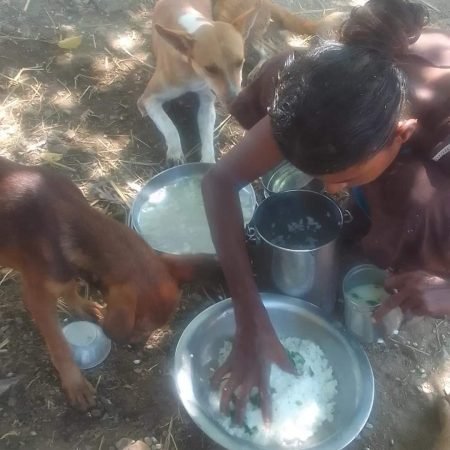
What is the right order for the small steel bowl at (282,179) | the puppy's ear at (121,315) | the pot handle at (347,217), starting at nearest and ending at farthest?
the puppy's ear at (121,315) < the pot handle at (347,217) < the small steel bowl at (282,179)

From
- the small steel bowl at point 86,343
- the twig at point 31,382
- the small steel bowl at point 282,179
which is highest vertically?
the small steel bowl at point 282,179

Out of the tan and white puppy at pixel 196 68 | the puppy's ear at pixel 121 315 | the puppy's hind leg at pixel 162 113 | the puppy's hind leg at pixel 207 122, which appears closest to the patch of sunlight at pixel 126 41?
the tan and white puppy at pixel 196 68

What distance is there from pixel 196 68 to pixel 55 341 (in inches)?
73.5

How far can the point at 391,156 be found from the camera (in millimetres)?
1874

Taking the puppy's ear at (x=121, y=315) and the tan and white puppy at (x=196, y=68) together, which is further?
the tan and white puppy at (x=196, y=68)

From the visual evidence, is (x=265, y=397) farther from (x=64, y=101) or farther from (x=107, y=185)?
(x=64, y=101)

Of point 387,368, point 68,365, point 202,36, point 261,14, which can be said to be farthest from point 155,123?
point 387,368

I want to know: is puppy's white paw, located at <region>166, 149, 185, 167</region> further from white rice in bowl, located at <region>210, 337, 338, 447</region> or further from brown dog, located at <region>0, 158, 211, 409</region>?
white rice in bowl, located at <region>210, 337, 338, 447</region>

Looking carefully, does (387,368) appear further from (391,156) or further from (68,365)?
(68,365)

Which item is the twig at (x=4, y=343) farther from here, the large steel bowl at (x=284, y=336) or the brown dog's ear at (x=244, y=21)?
the brown dog's ear at (x=244, y=21)

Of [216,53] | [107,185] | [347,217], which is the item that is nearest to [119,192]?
[107,185]

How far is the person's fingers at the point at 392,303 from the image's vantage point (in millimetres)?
2088

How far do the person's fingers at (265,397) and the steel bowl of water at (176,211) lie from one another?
3.08 feet

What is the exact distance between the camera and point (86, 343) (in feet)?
8.19
